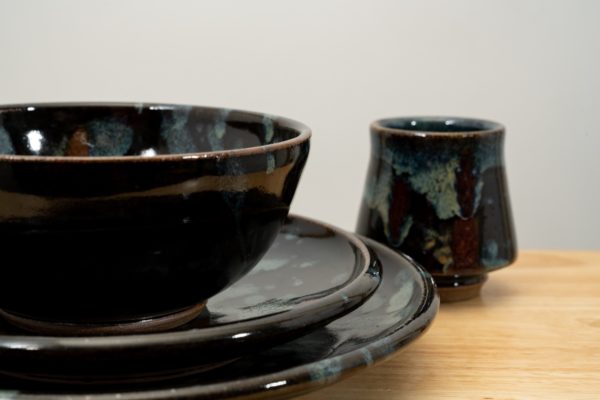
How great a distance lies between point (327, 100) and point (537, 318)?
0.45 m

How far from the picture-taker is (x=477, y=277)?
703 millimetres

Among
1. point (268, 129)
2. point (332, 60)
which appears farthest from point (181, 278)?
point (332, 60)

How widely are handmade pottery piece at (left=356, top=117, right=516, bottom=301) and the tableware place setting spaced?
0.06m

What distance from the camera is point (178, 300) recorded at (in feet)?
1.56

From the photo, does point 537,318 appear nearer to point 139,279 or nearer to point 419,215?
point 419,215

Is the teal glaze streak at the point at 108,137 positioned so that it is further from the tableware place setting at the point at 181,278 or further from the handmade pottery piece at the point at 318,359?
the handmade pottery piece at the point at 318,359

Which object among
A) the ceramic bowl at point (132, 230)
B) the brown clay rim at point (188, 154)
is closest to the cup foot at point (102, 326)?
the ceramic bowl at point (132, 230)

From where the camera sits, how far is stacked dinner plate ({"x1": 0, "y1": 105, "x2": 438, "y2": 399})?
37 cm

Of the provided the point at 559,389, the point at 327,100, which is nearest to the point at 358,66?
the point at 327,100

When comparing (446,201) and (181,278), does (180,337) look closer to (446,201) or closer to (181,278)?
(181,278)

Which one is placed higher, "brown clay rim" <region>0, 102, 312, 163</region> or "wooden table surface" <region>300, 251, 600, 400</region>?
"brown clay rim" <region>0, 102, 312, 163</region>

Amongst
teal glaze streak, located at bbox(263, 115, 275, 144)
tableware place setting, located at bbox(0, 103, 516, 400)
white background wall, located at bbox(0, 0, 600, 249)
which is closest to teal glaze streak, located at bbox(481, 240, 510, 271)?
tableware place setting, located at bbox(0, 103, 516, 400)

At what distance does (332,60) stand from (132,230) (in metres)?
0.62

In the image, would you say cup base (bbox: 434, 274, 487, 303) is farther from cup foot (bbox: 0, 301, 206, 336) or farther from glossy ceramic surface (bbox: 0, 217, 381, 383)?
cup foot (bbox: 0, 301, 206, 336)
